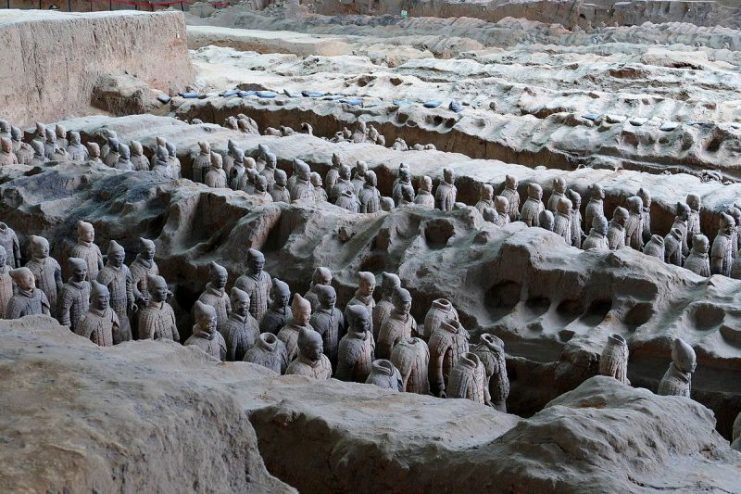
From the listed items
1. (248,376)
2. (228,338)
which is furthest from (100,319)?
(248,376)

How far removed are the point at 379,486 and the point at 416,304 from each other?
3.06 m

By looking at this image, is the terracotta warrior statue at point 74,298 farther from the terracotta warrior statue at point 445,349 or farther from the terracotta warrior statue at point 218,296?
the terracotta warrior statue at point 445,349

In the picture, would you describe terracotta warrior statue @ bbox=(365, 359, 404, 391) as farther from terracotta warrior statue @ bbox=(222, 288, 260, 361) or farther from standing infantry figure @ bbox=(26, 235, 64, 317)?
standing infantry figure @ bbox=(26, 235, 64, 317)

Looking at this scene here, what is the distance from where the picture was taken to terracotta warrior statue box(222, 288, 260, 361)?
584 cm

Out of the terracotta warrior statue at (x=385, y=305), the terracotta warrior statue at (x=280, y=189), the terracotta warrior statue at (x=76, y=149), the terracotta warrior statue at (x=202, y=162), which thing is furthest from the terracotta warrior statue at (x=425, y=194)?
the terracotta warrior statue at (x=76, y=149)

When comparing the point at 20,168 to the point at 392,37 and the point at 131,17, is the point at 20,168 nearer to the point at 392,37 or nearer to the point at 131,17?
the point at 131,17

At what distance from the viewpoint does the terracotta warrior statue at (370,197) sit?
8.93m

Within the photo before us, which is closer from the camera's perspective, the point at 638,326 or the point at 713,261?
the point at 638,326

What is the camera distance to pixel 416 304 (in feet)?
20.9

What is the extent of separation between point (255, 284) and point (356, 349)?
1151 mm

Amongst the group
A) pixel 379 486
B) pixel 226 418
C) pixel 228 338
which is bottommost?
pixel 228 338

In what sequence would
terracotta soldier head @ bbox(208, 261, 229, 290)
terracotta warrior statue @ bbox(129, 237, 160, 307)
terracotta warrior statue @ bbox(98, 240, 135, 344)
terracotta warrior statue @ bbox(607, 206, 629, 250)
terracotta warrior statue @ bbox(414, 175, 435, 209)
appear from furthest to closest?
terracotta warrior statue @ bbox(414, 175, 435, 209), terracotta warrior statue @ bbox(607, 206, 629, 250), terracotta warrior statue @ bbox(129, 237, 160, 307), terracotta warrior statue @ bbox(98, 240, 135, 344), terracotta soldier head @ bbox(208, 261, 229, 290)

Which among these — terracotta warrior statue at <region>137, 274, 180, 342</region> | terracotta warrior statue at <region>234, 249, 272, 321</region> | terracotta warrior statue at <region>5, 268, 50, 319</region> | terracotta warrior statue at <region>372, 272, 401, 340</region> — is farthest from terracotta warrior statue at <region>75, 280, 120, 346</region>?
terracotta warrior statue at <region>372, 272, 401, 340</region>

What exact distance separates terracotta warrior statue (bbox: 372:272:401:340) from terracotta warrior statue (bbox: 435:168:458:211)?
2.90 metres
